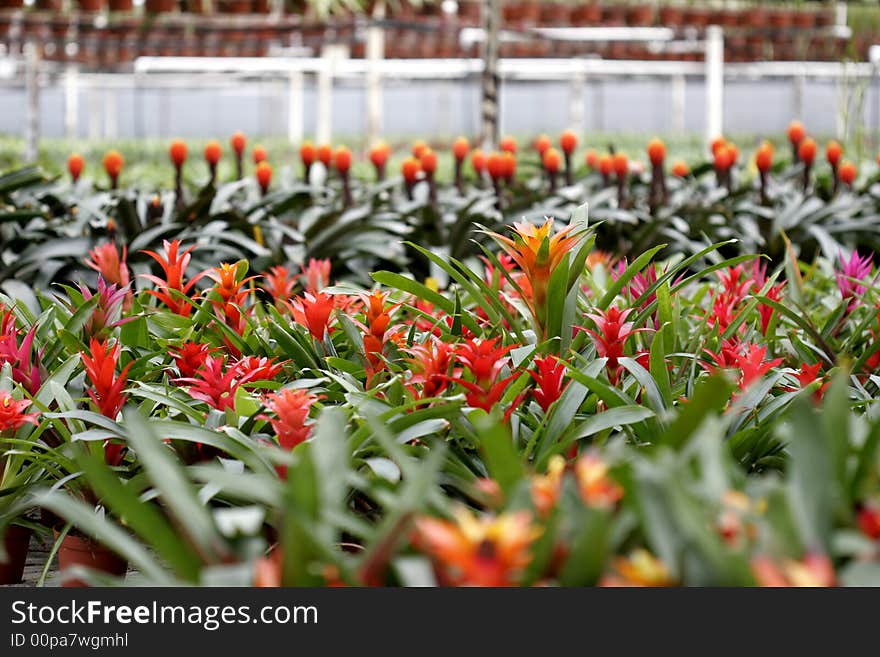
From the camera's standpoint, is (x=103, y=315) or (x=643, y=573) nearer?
(x=643, y=573)

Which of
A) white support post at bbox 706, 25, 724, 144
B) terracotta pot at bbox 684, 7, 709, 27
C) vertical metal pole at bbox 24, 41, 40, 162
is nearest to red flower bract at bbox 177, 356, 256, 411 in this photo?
vertical metal pole at bbox 24, 41, 40, 162

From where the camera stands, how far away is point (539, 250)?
155cm

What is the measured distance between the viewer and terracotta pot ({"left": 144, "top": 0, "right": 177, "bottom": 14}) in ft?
22.0

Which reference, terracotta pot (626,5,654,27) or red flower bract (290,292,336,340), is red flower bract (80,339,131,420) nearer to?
red flower bract (290,292,336,340)

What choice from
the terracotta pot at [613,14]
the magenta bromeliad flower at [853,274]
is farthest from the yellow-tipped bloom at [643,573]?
the terracotta pot at [613,14]

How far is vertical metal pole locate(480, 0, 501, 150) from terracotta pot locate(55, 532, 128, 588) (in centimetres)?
377

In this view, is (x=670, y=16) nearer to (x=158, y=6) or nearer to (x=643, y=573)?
(x=158, y=6)

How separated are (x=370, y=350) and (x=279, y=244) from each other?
168 cm

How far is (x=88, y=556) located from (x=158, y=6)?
19.4ft

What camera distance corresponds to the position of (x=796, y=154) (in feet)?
14.7

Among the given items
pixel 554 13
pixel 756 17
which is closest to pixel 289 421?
pixel 554 13

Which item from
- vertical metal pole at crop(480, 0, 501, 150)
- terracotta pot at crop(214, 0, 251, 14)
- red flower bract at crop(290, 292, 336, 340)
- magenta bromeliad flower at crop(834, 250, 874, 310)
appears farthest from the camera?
terracotta pot at crop(214, 0, 251, 14)

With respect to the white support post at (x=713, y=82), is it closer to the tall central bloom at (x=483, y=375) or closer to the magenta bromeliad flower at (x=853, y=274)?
the magenta bromeliad flower at (x=853, y=274)

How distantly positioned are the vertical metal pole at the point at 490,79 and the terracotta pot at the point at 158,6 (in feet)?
8.28
